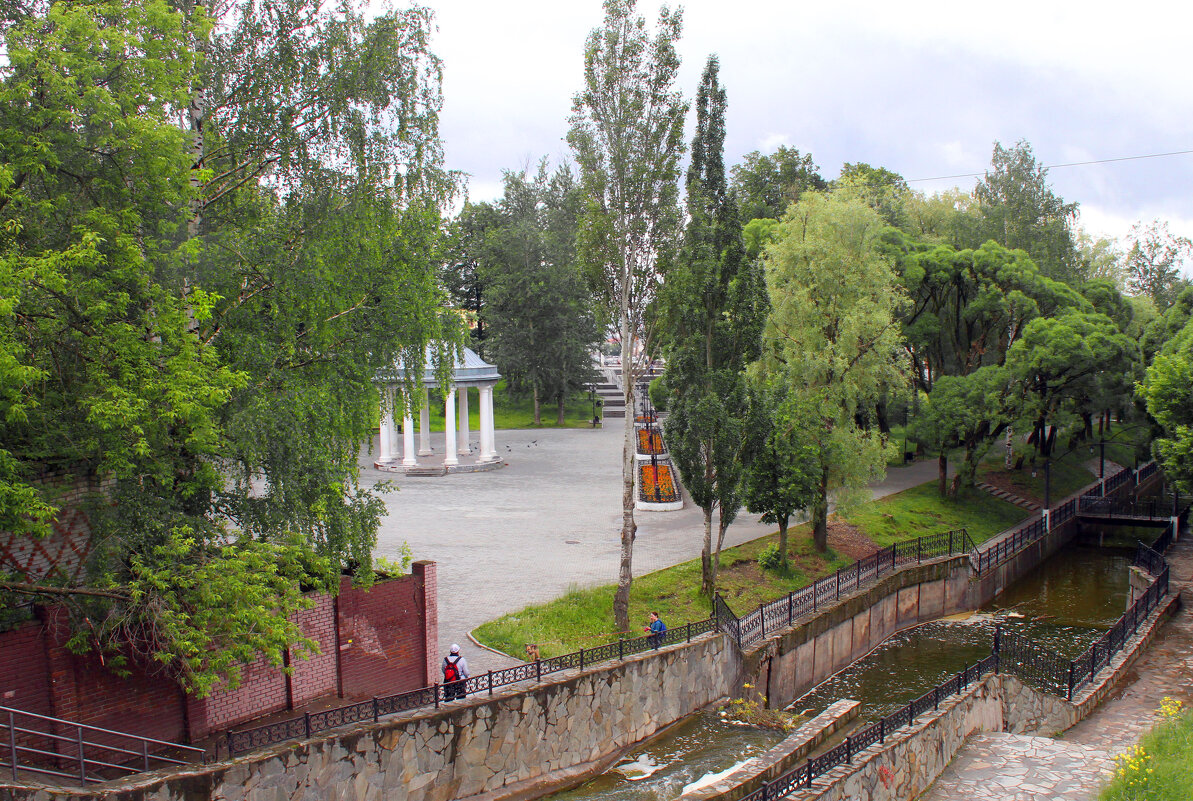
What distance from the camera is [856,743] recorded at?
1238 centimetres

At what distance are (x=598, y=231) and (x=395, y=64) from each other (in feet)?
19.7

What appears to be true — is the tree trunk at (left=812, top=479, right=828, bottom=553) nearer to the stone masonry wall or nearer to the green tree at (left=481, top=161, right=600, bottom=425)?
the stone masonry wall

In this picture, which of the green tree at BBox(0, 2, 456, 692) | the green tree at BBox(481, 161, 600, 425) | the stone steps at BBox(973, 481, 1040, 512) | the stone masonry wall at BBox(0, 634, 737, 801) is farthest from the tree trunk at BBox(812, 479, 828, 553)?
the green tree at BBox(481, 161, 600, 425)

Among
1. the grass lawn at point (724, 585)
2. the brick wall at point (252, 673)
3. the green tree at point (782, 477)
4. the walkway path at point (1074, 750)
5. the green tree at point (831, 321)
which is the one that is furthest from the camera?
the green tree at point (831, 321)

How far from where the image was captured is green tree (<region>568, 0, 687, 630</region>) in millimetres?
18703

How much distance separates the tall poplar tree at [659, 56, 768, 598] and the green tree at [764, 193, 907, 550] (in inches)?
214

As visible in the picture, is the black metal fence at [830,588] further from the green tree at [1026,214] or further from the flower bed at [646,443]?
the green tree at [1026,214]

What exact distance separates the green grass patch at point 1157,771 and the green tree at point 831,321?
1276 centimetres

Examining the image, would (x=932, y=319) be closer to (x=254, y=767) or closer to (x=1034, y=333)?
(x=1034, y=333)

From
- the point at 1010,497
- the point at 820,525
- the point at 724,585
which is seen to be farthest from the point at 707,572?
the point at 1010,497

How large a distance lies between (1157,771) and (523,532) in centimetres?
1854

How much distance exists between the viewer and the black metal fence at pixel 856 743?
10.9 meters

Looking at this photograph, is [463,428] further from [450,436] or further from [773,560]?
[773,560]

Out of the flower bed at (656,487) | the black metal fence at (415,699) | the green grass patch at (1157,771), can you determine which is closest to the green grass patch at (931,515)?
the flower bed at (656,487)
